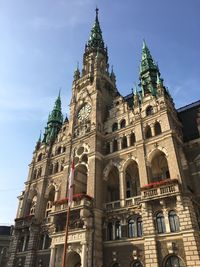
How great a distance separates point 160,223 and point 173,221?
146 cm

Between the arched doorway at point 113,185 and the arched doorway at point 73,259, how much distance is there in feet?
28.7

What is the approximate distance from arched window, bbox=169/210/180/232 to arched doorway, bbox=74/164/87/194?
15.9 m

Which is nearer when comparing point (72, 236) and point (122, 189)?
point (72, 236)

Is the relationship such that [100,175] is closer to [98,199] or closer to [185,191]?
[98,199]

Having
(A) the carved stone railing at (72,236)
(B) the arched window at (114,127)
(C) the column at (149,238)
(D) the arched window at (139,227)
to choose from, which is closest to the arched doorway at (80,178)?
(B) the arched window at (114,127)

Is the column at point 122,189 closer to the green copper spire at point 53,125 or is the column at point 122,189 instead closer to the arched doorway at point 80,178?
the arched doorway at point 80,178

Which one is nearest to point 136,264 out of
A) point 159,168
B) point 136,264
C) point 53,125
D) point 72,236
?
point 136,264

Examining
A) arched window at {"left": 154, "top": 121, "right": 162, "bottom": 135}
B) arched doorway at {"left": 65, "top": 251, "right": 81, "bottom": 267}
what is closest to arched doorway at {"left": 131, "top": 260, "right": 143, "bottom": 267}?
arched doorway at {"left": 65, "top": 251, "right": 81, "bottom": 267}

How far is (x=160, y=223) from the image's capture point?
85.5 feet

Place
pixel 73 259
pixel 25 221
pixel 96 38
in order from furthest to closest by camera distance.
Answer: pixel 96 38
pixel 25 221
pixel 73 259

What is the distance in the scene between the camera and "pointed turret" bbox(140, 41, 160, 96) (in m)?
40.0

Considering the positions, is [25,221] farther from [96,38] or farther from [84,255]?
[96,38]

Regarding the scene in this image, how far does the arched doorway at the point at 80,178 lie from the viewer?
3780cm

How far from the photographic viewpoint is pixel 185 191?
25547 mm
